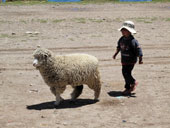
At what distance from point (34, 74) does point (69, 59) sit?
3145 millimetres

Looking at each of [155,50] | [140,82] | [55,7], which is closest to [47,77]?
[140,82]

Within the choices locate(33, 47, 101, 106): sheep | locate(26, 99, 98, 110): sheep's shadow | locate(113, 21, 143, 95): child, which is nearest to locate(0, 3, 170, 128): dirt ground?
locate(26, 99, 98, 110): sheep's shadow

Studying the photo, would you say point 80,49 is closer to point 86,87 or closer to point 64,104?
point 86,87

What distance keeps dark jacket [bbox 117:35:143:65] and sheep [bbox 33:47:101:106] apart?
2.89ft

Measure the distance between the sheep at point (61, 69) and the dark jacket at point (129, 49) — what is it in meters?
0.88

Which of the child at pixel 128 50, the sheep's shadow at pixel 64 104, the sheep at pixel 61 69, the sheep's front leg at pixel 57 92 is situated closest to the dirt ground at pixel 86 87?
the sheep's shadow at pixel 64 104

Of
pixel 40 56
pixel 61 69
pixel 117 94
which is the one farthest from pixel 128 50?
pixel 40 56

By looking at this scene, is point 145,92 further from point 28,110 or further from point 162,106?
point 28,110

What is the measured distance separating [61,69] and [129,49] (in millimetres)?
1726

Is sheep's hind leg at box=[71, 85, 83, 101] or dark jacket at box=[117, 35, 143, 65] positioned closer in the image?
sheep's hind leg at box=[71, 85, 83, 101]

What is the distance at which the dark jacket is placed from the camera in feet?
29.8

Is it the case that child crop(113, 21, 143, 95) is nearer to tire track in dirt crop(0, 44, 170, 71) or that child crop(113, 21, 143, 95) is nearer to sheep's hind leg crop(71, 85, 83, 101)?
sheep's hind leg crop(71, 85, 83, 101)

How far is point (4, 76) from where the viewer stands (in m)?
11.3

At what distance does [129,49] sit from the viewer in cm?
916
